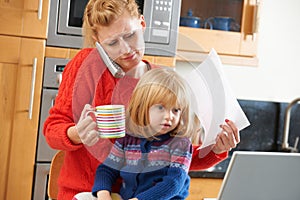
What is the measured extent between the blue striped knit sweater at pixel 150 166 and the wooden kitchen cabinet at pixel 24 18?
1.34 m

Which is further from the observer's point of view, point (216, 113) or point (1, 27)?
point (1, 27)

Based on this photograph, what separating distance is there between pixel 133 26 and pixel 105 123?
0.88 ft

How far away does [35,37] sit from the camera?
268 cm

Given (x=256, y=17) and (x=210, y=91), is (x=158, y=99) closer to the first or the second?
(x=210, y=91)

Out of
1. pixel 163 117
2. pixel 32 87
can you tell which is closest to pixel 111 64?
pixel 163 117

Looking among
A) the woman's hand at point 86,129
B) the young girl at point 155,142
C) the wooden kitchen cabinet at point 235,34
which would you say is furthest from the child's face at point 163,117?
the wooden kitchen cabinet at point 235,34

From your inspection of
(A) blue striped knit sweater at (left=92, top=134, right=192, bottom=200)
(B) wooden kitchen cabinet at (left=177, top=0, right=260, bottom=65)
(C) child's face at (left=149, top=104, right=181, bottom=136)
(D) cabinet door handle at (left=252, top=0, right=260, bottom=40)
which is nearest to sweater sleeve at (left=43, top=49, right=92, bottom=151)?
(A) blue striped knit sweater at (left=92, top=134, right=192, bottom=200)

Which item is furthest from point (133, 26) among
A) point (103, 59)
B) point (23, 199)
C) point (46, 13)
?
point (23, 199)

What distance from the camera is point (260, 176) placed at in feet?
4.43

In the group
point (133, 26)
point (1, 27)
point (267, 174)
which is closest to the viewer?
point (267, 174)

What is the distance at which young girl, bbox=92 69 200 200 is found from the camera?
1420mm

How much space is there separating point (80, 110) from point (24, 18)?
4.19ft

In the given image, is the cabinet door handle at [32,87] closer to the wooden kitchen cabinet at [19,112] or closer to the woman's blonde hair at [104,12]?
the wooden kitchen cabinet at [19,112]

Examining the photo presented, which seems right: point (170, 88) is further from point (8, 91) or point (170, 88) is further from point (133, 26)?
point (8, 91)
